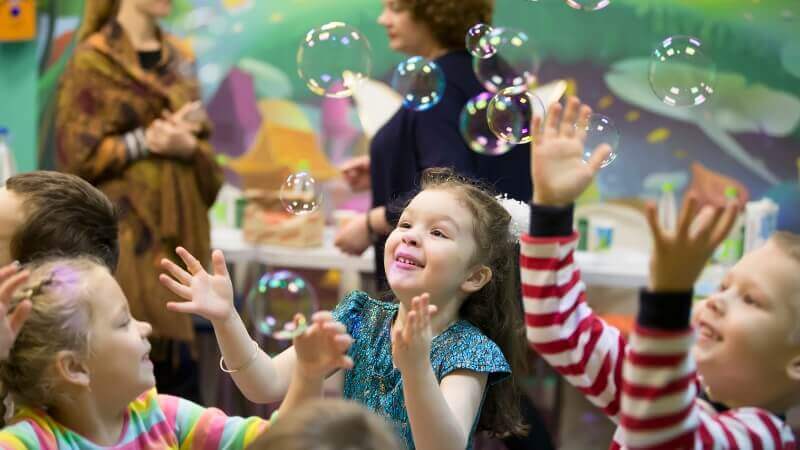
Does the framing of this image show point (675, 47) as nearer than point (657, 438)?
No

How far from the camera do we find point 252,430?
1.71 m

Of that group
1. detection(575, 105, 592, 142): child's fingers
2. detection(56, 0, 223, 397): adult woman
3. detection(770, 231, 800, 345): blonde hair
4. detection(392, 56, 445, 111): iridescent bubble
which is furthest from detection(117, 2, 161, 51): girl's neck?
detection(770, 231, 800, 345): blonde hair

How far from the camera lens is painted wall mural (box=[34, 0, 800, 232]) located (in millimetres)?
4121

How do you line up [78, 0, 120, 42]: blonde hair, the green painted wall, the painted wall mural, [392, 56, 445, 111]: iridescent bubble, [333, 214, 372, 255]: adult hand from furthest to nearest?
the green painted wall → the painted wall mural → [78, 0, 120, 42]: blonde hair → [333, 214, 372, 255]: adult hand → [392, 56, 445, 111]: iridescent bubble

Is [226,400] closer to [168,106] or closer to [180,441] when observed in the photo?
[168,106]

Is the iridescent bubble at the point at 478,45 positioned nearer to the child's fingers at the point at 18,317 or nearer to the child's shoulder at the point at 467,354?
the child's shoulder at the point at 467,354

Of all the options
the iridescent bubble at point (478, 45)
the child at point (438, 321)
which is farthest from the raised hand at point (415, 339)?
the iridescent bubble at point (478, 45)

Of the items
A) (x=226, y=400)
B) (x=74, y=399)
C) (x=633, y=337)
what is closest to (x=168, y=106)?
(x=226, y=400)

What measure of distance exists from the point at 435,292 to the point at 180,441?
1.63 feet

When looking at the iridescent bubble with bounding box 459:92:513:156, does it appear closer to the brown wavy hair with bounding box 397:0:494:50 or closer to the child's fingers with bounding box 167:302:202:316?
the brown wavy hair with bounding box 397:0:494:50

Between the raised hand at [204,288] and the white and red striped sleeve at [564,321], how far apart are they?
21.1 inches

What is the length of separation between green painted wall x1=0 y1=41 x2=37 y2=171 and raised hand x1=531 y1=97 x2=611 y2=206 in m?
3.89

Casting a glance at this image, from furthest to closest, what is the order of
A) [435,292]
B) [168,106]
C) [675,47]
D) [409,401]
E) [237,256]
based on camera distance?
[237,256], [168,106], [675,47], [435,292], [409,401]

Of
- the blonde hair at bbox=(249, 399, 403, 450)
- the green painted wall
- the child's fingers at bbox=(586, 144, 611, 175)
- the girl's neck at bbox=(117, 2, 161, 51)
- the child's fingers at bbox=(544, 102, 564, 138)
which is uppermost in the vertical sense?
the child's fingers at bbox=(544, 102, 564, 138)
